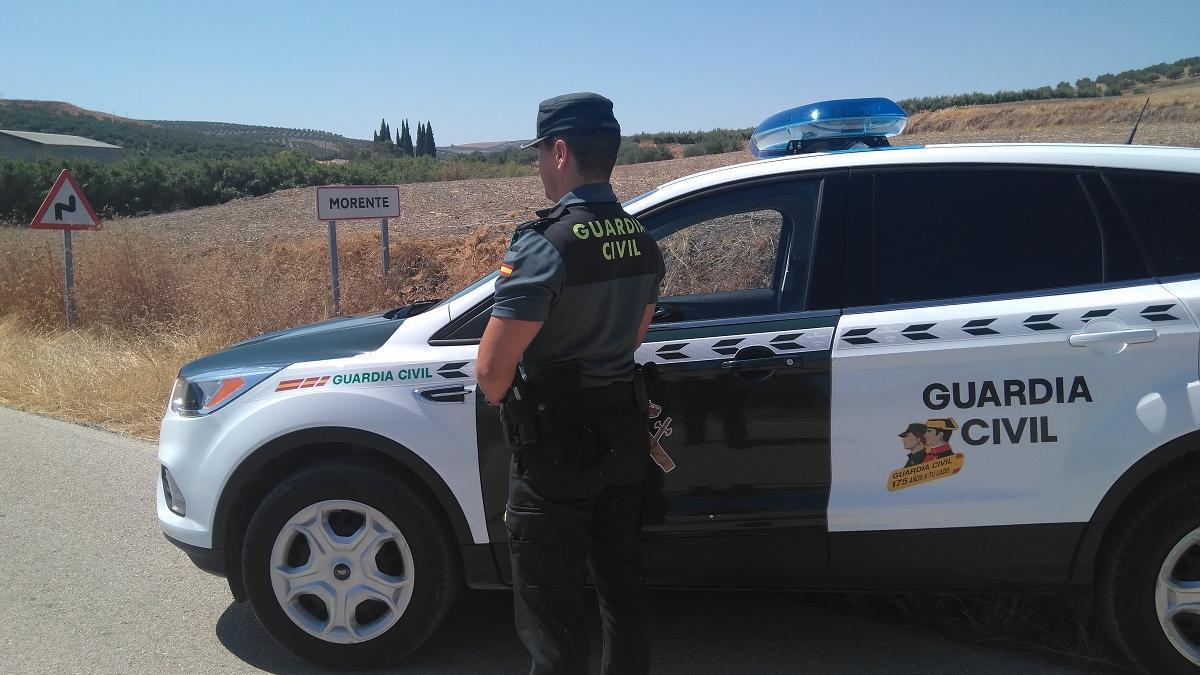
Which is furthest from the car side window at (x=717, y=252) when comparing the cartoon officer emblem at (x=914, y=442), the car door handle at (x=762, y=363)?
the cartoon officer emblem at (x=914, y=442)

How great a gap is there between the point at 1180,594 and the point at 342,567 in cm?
300

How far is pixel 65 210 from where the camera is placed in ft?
35.7

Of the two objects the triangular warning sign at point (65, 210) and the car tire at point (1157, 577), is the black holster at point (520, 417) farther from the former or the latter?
the triangular warning sign at point (65, 210)

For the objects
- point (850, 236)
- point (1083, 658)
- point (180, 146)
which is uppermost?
point (180, 146)

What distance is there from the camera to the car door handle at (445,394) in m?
3.25

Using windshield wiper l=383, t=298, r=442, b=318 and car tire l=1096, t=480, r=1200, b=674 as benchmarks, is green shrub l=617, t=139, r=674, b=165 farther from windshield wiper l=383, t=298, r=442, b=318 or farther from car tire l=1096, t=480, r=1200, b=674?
car tire l=1096, t=480, r=1200, b=674

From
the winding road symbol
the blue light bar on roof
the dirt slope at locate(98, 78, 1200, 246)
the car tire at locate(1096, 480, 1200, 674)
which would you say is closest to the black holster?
the blue light bar on roof

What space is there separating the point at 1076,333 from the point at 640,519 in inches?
64.0

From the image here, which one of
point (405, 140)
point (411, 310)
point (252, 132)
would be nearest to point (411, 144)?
point (405, 140)

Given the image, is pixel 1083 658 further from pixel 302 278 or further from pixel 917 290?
pixel 302 278

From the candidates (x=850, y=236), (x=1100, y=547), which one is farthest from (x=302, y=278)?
(x=1100, y=547)

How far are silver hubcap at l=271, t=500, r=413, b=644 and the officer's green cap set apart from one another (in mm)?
1669

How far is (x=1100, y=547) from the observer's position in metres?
3.15

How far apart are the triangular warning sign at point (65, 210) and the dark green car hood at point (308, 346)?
27.8 feet
